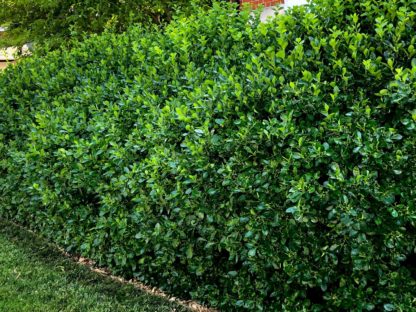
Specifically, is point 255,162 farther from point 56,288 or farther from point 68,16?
point 68,16

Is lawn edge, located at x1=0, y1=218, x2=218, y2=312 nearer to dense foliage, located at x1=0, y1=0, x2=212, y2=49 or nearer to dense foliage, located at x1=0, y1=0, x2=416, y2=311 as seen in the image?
dense foliage, located at x1=0, y1=0, x2=416, y2=311

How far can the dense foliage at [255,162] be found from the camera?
2.93 m

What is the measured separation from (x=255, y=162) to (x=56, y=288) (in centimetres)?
199

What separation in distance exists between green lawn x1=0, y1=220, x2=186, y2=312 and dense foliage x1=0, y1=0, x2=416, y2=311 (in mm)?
185

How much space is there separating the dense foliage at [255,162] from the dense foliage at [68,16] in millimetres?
4065

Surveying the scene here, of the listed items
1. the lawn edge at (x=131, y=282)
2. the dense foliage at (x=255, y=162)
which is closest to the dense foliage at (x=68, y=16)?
the dense foliage at (x=255, y=162)

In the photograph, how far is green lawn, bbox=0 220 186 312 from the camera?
384 cm

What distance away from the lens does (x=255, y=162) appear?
329 cm

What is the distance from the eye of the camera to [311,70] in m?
3.41

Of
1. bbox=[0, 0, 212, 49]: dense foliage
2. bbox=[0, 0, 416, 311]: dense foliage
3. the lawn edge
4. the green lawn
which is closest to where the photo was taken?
bbox=[0, 0, 416, 311]: dense foliage

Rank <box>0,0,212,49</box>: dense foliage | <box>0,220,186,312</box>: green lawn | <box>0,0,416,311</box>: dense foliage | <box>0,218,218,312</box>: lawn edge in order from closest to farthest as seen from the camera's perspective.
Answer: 1. <box>0,0,416,311</box>: dense foliage
2. <box>0,220,186,312</box>: green lawn
3. <box>0,218,218,312</box>: lawn edge
4. <box>0,0,212,49</box>: dense foliage

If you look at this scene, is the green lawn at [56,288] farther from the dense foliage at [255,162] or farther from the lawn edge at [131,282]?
the dense foliage at [255,162]

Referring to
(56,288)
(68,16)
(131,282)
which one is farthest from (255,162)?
(68,16)

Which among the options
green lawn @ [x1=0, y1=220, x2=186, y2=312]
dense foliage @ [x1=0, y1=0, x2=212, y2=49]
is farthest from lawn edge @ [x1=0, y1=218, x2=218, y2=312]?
dense foliage @ [x1=0, y1=0, x2=212, y2=49]
